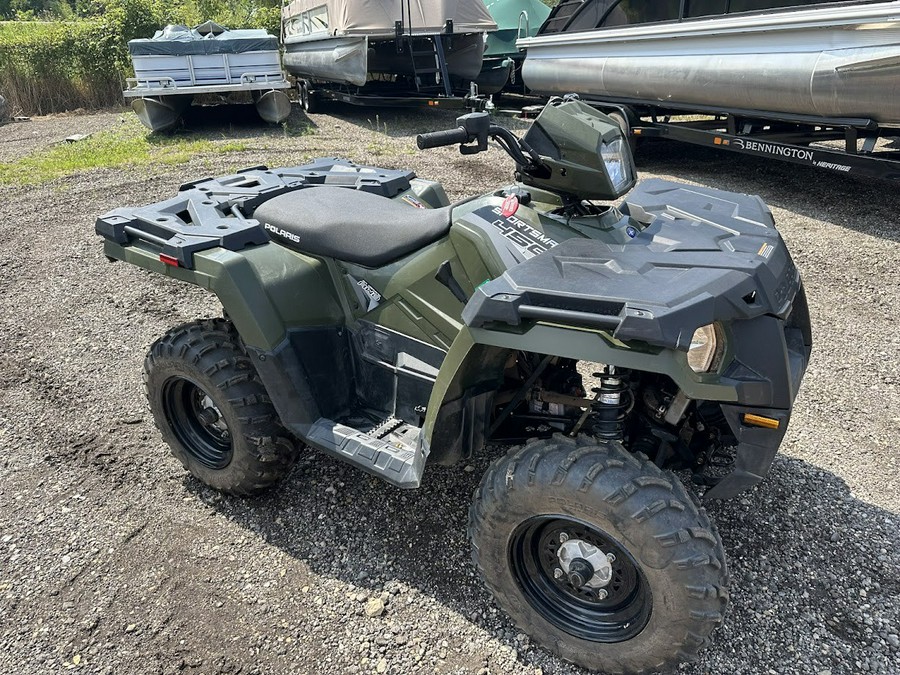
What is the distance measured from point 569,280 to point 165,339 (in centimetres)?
187

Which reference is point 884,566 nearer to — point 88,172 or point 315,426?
point 315,426

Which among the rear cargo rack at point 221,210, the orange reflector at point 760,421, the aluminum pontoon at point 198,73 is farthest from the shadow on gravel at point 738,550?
the aluminum pontoon at point 198,73

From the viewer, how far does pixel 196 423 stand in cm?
320

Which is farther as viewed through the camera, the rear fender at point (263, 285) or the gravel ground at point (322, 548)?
the rear fender at point (263, 285)

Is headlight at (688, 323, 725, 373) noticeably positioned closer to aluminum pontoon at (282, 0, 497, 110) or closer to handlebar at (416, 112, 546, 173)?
handlebar at (416, 112, 546, 173)

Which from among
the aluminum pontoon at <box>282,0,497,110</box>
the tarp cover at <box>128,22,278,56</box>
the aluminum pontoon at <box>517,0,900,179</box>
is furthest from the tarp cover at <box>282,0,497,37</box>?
the aluminum pontoon at <box>517,0,900,179</box>

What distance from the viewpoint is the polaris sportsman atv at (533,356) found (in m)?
1.87

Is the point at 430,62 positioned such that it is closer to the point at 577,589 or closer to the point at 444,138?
the point at 444,138

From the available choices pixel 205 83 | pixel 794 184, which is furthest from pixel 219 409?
pixel 205 83

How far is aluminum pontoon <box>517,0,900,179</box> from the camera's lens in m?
5.49

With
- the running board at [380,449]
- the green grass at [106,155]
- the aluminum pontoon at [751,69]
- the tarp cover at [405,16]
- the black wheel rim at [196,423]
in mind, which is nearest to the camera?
the running board at [380,449]

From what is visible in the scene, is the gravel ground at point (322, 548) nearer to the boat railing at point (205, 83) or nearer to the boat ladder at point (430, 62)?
the boat railing at point (205, 83)

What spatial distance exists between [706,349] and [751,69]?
548cm

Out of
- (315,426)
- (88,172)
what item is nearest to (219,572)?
(315,426)
